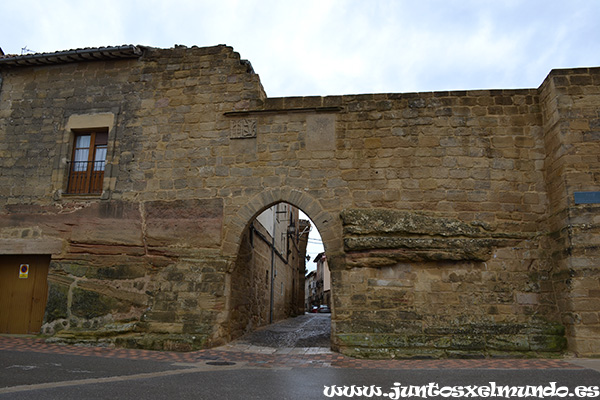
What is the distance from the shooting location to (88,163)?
28.4ft

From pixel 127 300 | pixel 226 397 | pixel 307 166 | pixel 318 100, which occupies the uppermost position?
pixel 318 100

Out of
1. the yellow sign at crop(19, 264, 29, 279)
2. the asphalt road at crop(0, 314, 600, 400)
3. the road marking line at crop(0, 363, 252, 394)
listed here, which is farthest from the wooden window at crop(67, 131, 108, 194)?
the road marking line at crop(0, 363, 252, 394)

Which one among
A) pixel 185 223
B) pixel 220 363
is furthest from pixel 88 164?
pixel 220 363

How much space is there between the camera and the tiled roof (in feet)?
28.1

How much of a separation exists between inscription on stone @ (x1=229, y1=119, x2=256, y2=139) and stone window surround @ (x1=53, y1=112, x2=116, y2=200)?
2.34m

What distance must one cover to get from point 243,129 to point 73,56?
378cm

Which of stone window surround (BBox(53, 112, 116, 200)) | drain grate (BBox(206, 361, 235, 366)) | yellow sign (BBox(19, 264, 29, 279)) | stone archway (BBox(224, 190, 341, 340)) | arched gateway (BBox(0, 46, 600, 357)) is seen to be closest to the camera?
drain grate (BBox(206, 361, 235, 366))

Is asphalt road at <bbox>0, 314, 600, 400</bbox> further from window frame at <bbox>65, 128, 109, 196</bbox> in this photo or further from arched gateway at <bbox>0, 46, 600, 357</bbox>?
window frame at <bbox>65, 128, 109, 196</bbox>

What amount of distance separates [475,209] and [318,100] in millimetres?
3193

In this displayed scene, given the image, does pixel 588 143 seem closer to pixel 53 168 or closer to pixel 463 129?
pixel 463 129

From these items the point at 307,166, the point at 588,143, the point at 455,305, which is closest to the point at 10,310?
the point at 307,166

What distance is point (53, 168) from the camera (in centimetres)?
855

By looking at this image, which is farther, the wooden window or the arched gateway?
the wooden window

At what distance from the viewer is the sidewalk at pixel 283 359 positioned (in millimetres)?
5852
